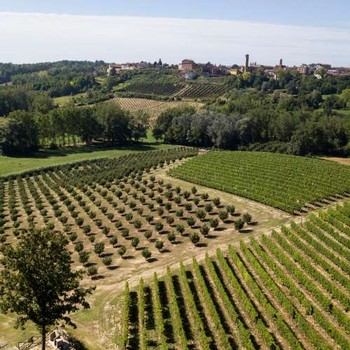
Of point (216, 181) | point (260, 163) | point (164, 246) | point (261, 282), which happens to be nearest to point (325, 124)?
point (260, 163)

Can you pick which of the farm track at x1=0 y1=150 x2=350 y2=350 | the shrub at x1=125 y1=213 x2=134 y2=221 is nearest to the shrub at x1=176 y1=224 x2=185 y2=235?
the farm track at x1=0 y1=150 x2=350 y2=350

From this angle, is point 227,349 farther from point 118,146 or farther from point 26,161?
point 118,146

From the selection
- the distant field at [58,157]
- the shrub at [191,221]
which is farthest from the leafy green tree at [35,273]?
the distant field at [58,157]

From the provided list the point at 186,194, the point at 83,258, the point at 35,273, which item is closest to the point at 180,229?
the point at 83,258

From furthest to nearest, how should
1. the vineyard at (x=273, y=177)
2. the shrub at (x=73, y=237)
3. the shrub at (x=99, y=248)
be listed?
the vineyard at (x=273, y=177), the shrub at (x=73, y=237), the shrub at (x=99, y=248)

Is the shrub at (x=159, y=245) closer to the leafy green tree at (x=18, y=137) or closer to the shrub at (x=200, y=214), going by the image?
the shrub at (x=200, y=214)

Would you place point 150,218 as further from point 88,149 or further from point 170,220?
point 88,149
